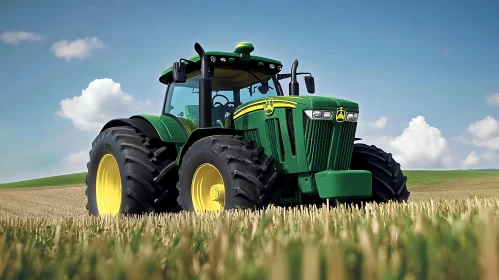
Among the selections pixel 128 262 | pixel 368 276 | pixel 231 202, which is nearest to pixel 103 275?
pixel 128 262

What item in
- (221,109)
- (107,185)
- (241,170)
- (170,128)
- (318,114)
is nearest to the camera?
(241,170)

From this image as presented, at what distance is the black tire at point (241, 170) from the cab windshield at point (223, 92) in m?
1.20

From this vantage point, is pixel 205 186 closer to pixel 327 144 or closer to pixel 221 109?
pixel 221 109

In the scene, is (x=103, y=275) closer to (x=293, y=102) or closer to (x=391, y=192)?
(x=293, y=102)

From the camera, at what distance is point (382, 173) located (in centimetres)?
647

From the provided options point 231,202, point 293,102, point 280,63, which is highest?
point 280,63

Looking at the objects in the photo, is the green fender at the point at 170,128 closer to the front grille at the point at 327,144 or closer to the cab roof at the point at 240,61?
the cab roof at the point at 240,61

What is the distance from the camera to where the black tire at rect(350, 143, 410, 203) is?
6.38 meters

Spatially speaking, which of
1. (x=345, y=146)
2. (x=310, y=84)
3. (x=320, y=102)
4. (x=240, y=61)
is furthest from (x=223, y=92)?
(x=345, y=146)

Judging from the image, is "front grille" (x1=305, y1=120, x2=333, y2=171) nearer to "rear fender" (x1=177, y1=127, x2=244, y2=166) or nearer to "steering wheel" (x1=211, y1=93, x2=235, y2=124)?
"rear fender" (x1=177, y1=127, x2=244, y2=166)

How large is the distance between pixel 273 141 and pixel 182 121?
1.65m

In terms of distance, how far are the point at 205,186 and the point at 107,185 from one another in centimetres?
262

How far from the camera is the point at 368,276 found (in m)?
0.86

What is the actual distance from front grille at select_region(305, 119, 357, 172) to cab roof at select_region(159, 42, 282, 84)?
1.60 metres
